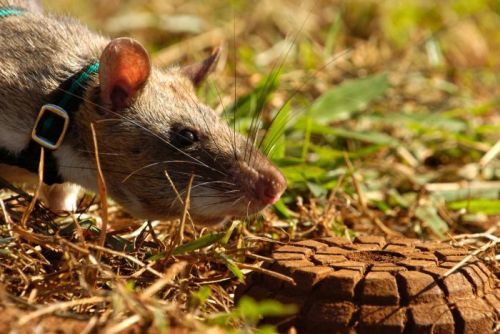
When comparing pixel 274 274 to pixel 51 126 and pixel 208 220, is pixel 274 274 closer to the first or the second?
pixel 208 220

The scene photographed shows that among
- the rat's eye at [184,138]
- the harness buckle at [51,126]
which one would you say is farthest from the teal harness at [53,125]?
the rat's eye at [184,138]

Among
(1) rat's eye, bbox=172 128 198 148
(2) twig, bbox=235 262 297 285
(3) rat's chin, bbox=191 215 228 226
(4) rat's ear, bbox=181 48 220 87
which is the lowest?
(2) twig, bbox=235 262 297 285

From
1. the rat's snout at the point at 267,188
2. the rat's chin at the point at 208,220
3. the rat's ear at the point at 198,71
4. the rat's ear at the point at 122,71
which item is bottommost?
the rat's chin at the point at 208,220

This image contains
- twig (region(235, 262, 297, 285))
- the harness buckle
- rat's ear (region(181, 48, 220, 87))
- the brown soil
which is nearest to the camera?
the brown soil

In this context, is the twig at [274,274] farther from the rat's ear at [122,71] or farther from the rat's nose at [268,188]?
the rat's ear at [122,71]

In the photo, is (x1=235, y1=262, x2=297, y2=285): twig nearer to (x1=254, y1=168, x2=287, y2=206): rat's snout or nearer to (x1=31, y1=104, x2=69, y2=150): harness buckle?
(x1=254, y1=168, x2=287, y2=206): rat's snout

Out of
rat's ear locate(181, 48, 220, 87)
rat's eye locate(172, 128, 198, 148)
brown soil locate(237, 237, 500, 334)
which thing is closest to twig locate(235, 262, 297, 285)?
brown soil locate(237, 237, 500, 334)
